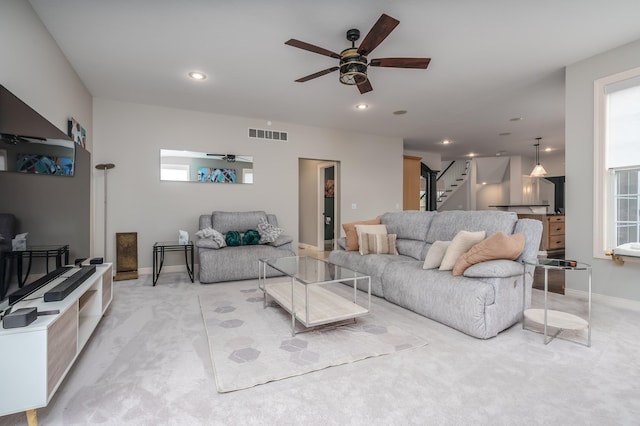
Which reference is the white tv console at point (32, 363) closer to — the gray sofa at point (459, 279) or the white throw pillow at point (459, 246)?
the gray sofa at point (459, 279)

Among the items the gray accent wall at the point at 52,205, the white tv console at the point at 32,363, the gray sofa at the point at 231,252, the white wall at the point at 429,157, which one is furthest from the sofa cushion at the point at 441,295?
the white wall at the point at 429,157

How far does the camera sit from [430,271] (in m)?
2.89

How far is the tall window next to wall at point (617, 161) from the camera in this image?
308 cm

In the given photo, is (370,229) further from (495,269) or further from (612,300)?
(612,300)

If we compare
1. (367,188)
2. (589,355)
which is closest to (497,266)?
(589,355)

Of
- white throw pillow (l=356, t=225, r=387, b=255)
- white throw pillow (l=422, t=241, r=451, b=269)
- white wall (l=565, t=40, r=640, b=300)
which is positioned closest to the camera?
white throw pillow (l=422, t=241, r=451, b=269)

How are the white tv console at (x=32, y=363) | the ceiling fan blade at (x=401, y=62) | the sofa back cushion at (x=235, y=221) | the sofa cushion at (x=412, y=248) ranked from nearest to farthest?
the white tv console at (x=32, y=363), the ceiling fan blade at (x=401, y=62), the sofa cushion at (x=412, y=248), the sofa back cushion at (x=235, y=221)

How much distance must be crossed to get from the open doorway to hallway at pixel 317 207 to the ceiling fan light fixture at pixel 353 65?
4.32m

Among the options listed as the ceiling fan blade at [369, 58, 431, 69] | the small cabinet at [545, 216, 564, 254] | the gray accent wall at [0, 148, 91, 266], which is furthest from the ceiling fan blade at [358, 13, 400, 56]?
the small cabinet at [545, 216, 564, 254]

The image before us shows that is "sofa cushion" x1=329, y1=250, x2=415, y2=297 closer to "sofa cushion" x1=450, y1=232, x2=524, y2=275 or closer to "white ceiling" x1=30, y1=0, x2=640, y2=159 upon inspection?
"sofa cushion" x1=450, y1=232, x2=524, y2=275

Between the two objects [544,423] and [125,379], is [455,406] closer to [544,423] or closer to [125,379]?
[544,423]

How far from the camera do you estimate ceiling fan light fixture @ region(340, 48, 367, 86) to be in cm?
267

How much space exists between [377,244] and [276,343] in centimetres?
191

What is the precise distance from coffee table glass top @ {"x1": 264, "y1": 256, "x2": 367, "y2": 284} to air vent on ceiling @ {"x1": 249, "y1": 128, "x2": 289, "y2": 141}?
2.92 meters
